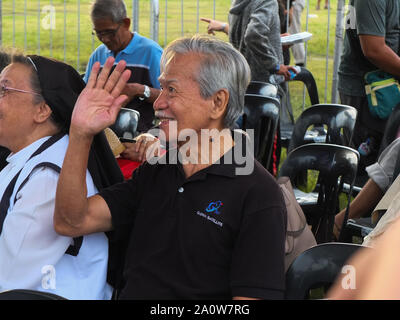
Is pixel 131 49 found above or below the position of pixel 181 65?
below

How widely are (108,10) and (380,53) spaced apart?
1977mm

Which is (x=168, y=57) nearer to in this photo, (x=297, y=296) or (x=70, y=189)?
(x=70, y=189)

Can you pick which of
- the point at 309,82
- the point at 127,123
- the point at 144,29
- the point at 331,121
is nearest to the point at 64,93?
the point at 127,123

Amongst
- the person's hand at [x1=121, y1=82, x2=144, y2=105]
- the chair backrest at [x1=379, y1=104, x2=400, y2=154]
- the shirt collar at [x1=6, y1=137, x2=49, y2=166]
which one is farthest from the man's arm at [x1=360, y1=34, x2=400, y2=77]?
the shirt collar at [x1=6, y1=137, x2=49, y2=166]

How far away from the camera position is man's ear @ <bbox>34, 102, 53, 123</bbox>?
234cm

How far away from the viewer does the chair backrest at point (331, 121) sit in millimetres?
4074

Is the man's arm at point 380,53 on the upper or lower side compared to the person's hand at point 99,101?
lower

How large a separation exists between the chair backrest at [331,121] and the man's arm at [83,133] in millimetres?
2216

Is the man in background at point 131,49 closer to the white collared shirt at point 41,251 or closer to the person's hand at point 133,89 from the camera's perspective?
the person's hand at point 133,89

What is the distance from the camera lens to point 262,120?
4.48 meters

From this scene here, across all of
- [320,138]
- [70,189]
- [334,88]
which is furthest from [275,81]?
[70,189]

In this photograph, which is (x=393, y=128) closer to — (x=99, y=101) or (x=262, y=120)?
(x=262, y=120)

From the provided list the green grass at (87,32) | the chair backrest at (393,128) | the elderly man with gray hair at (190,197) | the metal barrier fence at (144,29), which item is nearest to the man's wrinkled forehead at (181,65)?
the elderly man with gray hair at (190,197)

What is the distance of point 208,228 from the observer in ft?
6.77
